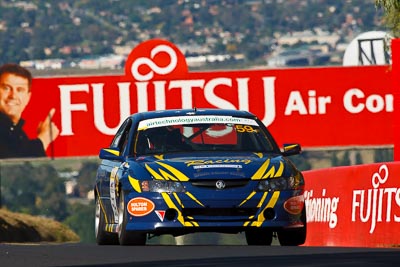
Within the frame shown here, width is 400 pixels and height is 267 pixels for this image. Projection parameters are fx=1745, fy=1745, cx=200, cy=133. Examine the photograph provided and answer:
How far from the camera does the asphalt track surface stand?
45.6 feet

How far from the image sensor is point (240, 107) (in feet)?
138

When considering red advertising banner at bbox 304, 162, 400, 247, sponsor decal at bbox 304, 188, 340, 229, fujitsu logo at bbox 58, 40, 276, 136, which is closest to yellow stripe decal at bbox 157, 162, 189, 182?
red advertising banner at bbox 304, 162, 400, 247

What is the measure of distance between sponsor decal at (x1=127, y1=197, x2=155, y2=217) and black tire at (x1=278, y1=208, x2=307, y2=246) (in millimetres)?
1344

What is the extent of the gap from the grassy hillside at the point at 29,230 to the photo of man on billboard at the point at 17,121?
223 inches

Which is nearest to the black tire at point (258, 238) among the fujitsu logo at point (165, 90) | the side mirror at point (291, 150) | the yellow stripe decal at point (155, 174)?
the side mirror at point (291, 150)

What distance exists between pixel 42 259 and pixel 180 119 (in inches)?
142

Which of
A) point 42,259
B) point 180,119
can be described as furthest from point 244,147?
point 42,259

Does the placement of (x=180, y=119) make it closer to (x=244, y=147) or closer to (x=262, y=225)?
(x=244, y=147)

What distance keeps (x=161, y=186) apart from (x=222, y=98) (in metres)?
25.3

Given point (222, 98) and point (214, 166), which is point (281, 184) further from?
point (222, 98)

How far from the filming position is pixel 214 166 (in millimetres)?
16797

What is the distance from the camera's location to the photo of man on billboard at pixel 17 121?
41.8 m

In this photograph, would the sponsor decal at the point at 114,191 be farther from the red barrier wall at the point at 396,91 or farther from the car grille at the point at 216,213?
the red barrier wall at the point at 396,91

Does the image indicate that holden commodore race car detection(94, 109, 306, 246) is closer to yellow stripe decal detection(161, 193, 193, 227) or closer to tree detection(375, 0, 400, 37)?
yellow stripe decal detection(161, 193, 193, 227)
